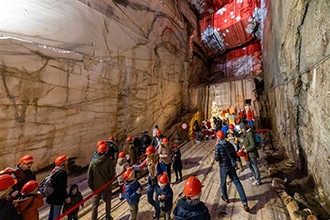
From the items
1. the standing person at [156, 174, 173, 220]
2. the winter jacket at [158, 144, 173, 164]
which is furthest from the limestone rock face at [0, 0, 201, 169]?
the standing person at [156, 174, 173, 220]

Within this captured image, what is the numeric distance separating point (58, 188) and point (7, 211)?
3.71 ft

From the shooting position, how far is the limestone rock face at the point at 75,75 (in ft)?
15.6

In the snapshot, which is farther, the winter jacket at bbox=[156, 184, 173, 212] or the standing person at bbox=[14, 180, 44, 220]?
the winter jacket at bbox=[156, 184, 173, 212]

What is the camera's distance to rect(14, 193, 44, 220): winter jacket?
2062 mm

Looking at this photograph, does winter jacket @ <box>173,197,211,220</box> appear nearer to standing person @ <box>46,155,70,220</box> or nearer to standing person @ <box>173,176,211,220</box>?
standing person @ <box>173,176,211,220</box>

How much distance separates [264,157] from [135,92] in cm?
565

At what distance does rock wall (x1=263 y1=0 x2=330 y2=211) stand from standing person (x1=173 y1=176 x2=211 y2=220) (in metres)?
2.42

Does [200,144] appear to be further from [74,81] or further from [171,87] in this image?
[74,81]

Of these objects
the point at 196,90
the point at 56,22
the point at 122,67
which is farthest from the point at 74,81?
the point at 196,90

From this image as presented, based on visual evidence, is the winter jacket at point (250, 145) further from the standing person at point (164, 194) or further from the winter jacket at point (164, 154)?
the standing person at point (164, 194)

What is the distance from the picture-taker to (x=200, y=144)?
828cm

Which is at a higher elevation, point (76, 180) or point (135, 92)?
point (135, 92)

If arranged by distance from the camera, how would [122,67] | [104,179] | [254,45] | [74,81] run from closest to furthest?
1. [104,179]
2. [74,81]
3. [122,67]
4. [254,45]

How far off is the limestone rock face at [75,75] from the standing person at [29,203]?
10.3 feet
